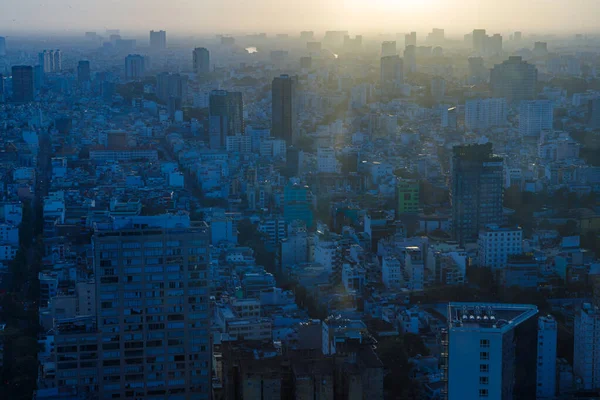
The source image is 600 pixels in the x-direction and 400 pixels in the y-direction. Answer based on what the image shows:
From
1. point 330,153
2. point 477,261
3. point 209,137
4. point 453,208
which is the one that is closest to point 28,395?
point 477,261

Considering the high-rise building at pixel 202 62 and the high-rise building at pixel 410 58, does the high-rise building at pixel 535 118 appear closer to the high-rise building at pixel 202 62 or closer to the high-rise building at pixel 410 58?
the high-rise building at pixel 410 58

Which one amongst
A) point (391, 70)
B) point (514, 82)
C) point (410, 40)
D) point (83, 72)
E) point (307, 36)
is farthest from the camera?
point (410, 40)

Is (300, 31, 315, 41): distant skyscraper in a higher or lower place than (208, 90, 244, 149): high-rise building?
higher

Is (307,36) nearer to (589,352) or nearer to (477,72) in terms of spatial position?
(477,72)

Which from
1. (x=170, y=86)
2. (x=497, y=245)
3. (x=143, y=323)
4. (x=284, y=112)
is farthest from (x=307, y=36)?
(x=143, y=323)

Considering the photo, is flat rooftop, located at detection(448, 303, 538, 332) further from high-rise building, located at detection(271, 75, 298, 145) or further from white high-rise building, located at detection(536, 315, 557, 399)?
high-rise building, located at detection(271, 75, 298, 145)

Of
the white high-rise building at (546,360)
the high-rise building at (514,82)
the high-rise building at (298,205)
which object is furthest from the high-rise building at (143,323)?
the high-rise building at (514,82)

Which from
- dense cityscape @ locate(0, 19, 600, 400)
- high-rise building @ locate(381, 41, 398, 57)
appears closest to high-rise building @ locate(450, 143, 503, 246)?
dense cityscape @ locate(0, 19, 600, 400)
